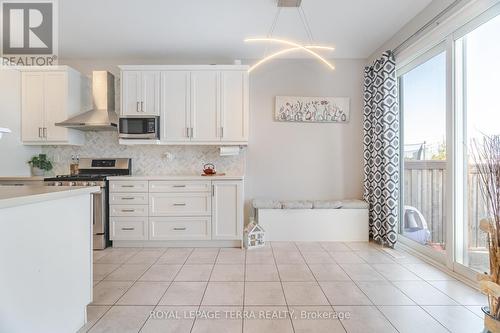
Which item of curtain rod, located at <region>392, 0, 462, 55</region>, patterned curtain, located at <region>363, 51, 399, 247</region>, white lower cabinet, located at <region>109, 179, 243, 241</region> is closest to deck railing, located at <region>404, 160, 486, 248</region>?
patterned curtain, located at <region>363, 51, 399, 247</region>

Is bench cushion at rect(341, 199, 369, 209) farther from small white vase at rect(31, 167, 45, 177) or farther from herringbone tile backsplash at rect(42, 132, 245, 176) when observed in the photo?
small white vase at rect(31, 167, 45, 177)

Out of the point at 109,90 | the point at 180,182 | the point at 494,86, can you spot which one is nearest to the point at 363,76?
the point at 494,86

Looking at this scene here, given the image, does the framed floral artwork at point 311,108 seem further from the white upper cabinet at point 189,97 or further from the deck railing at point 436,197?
the deck railing at point 436,197

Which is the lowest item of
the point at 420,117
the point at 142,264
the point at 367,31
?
the point at 142,264

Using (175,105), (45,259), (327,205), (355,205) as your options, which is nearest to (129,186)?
(175,105)

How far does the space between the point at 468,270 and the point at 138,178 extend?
12.0 ft

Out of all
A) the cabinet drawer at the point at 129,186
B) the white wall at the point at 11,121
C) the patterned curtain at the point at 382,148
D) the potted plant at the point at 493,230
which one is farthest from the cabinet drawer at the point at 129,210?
the potted plant at the point at 493,230

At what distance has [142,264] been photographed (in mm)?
2932

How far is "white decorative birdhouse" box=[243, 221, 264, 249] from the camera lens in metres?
3.45

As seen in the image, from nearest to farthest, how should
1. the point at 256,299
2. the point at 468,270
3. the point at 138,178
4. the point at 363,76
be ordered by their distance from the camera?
the point at 256,299
the point at 468,270
the point at 138,178
the point at 363,76

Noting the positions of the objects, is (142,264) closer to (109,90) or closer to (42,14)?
(109,90)

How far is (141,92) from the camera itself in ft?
12.1

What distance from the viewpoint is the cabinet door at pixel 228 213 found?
11.5 ft

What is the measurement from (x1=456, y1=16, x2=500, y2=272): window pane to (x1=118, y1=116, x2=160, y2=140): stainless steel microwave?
11.3 ft
